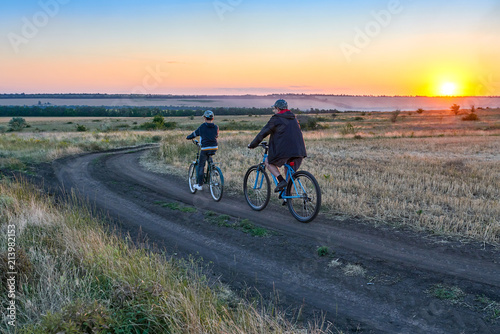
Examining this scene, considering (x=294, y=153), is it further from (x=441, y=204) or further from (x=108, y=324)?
(x=108, y=324)

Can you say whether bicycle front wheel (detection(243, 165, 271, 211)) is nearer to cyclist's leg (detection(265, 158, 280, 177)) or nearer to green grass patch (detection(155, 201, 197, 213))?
cyclist's leg (detection(265, 158, 280, 177))

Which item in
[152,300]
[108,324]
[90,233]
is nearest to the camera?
[108,324]

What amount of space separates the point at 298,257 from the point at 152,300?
285 cm

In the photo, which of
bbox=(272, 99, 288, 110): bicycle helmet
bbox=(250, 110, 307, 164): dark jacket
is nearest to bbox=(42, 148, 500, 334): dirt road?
bbox=(250, 110, 307, 164): dark jacket

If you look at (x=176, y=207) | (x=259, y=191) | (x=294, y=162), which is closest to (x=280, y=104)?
(x=294, y=162)

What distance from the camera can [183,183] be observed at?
13.1m

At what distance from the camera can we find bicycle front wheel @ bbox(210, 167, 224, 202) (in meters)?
10.0

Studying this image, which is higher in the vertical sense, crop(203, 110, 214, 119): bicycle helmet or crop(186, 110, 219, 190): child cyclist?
crop(203, 110, 214, 119): bicycle helmet

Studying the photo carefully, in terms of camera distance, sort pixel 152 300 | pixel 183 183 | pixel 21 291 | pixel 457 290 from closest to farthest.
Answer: pixel 152 300, pixel 21 291, pixel 457 290, pixel 183 183

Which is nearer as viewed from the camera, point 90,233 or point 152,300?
point 152,300

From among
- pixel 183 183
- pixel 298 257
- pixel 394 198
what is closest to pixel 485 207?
pixel 394 198

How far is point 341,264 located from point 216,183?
5.12m

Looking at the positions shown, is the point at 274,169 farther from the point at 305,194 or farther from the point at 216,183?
the point at 216,183

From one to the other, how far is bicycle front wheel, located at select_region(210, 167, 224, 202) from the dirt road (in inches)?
13.6
